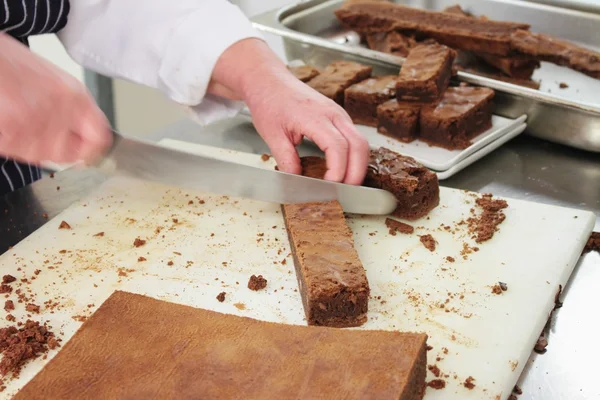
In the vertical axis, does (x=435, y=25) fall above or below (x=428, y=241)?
above

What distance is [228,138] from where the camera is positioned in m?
2.52

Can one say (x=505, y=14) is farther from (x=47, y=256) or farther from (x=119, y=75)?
(x=47, y=256)

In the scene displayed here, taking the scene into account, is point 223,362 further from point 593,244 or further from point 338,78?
point 338,78

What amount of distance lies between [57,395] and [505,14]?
2438 mm

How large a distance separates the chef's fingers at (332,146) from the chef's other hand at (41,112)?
0.56 m

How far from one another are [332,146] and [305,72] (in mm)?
870

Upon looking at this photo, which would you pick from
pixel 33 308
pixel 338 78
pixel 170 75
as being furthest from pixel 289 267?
pixel 338 78

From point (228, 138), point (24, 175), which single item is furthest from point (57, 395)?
point (228, 138)

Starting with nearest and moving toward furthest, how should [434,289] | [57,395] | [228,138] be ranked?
1. [57,395]
2. [434,289]
3. [228,138]

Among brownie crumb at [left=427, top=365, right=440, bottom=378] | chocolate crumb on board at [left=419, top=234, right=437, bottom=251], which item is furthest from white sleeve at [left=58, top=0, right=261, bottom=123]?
brownie crumb at [left=427, top=365, right=440, bottom=378]

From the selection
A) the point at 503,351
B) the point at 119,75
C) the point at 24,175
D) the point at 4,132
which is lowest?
the point at 24,175

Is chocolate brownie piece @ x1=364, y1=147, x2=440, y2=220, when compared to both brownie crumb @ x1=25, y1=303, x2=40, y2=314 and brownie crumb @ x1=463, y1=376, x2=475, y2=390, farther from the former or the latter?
brownie crumb @ x1=25, y1=303, x2=40, y2=314

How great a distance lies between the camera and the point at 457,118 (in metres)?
2.26

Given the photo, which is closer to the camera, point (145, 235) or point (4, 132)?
point (4, 132)
